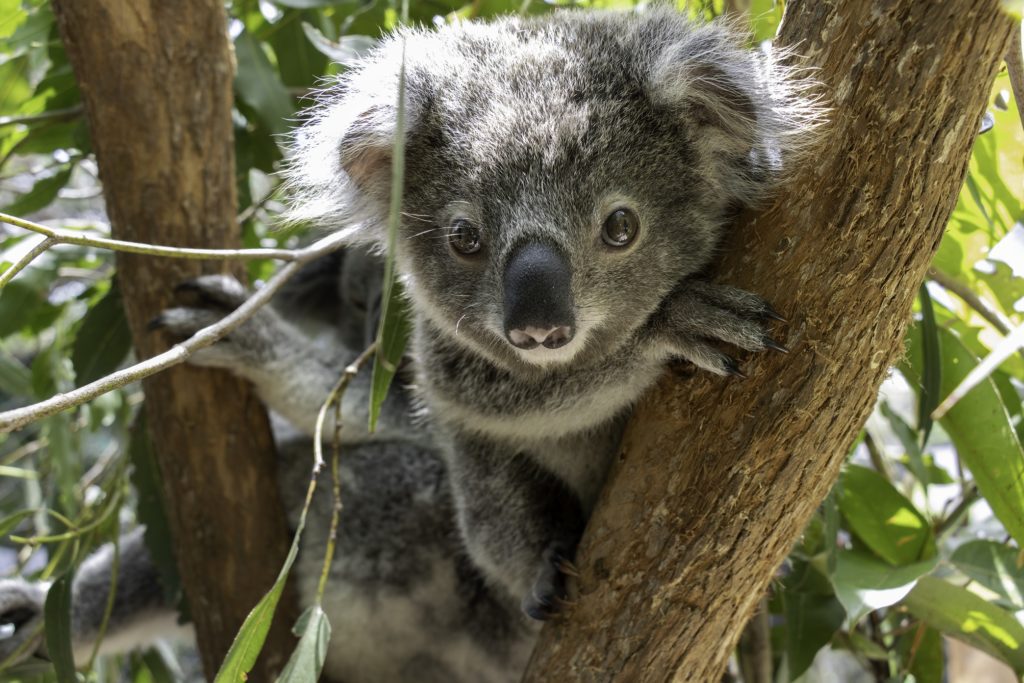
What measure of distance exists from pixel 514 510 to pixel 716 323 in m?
0.76

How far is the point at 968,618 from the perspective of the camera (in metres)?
1.85

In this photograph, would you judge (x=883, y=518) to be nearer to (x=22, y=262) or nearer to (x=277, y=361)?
(x=277, y=361)

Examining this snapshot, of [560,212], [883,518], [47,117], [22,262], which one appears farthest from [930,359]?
[47,117]

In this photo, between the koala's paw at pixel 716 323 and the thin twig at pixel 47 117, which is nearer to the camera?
the koala's paw at pixel 716 323

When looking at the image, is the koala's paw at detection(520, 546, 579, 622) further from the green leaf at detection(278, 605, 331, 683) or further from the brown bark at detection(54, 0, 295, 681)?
the brown bark at detection(54, 0, 295, 681)

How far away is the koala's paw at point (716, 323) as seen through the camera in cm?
143

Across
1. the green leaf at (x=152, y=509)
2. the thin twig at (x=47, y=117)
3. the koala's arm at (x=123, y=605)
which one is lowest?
the koala's arm at (x=123, y=605)

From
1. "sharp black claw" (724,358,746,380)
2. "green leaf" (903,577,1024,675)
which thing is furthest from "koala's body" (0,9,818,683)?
"green leaf" (903,577,1024,675)

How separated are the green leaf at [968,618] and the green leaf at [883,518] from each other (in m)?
0.08

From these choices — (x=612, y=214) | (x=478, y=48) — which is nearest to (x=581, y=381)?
(x=612, y=214)

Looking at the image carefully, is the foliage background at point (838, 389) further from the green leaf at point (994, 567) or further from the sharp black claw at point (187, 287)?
the sharp black claw at point (187, 287)

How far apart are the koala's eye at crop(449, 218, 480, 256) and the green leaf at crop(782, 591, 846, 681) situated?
1107 millimetres

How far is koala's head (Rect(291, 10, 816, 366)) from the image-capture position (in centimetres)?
153

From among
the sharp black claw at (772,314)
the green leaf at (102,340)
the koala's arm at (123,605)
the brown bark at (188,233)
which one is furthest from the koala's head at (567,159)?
the koala's arm at (123,605)
